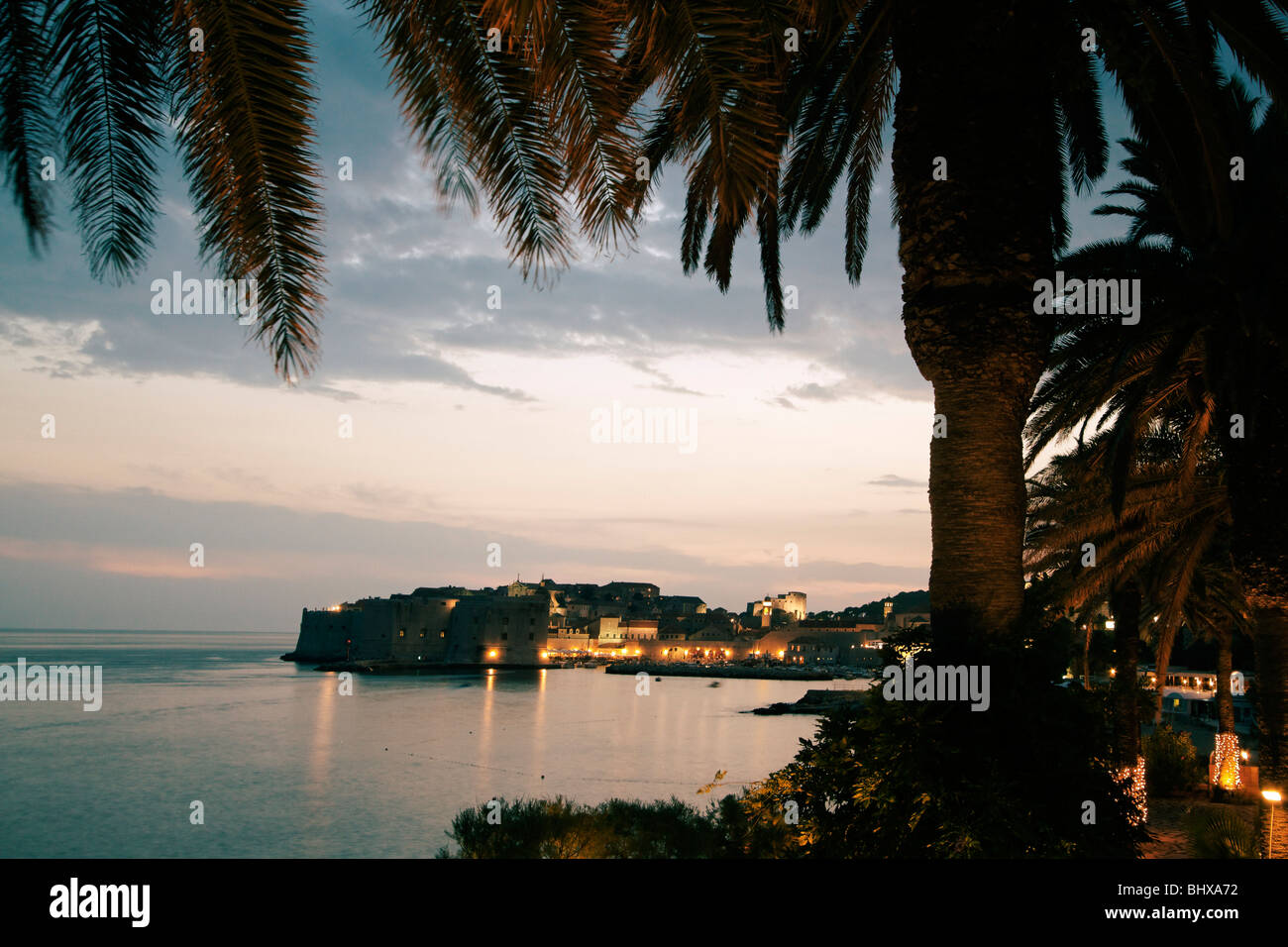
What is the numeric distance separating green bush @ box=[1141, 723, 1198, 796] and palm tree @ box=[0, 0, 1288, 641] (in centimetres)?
1544

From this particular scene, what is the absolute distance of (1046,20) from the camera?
584 cm

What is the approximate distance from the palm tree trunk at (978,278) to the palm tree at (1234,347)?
242cm

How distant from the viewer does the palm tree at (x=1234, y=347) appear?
26.2 ft

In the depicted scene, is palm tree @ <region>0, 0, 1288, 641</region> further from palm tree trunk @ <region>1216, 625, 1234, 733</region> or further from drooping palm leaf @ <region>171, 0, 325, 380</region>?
palm tree trunk @ <region>1216, 625, 1234, 733</region>

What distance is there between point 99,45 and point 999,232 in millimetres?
4967

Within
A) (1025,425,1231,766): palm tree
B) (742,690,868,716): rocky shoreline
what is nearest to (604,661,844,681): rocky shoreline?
(742,690,868,716): rocky shoreline

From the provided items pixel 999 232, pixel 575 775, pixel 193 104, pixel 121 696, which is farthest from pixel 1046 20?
pixel 121 696

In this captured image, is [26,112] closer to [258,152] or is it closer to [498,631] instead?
[258,152]

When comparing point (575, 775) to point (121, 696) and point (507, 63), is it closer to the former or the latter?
point (507, 63)

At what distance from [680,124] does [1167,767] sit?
19.6 meters

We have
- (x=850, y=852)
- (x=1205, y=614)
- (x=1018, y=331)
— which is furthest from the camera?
(x=1205, y=614)

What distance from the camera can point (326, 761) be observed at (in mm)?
41469

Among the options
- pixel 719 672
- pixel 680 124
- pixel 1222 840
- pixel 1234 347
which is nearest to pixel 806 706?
pixel 719 672

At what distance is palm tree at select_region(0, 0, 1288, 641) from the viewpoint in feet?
12.2
